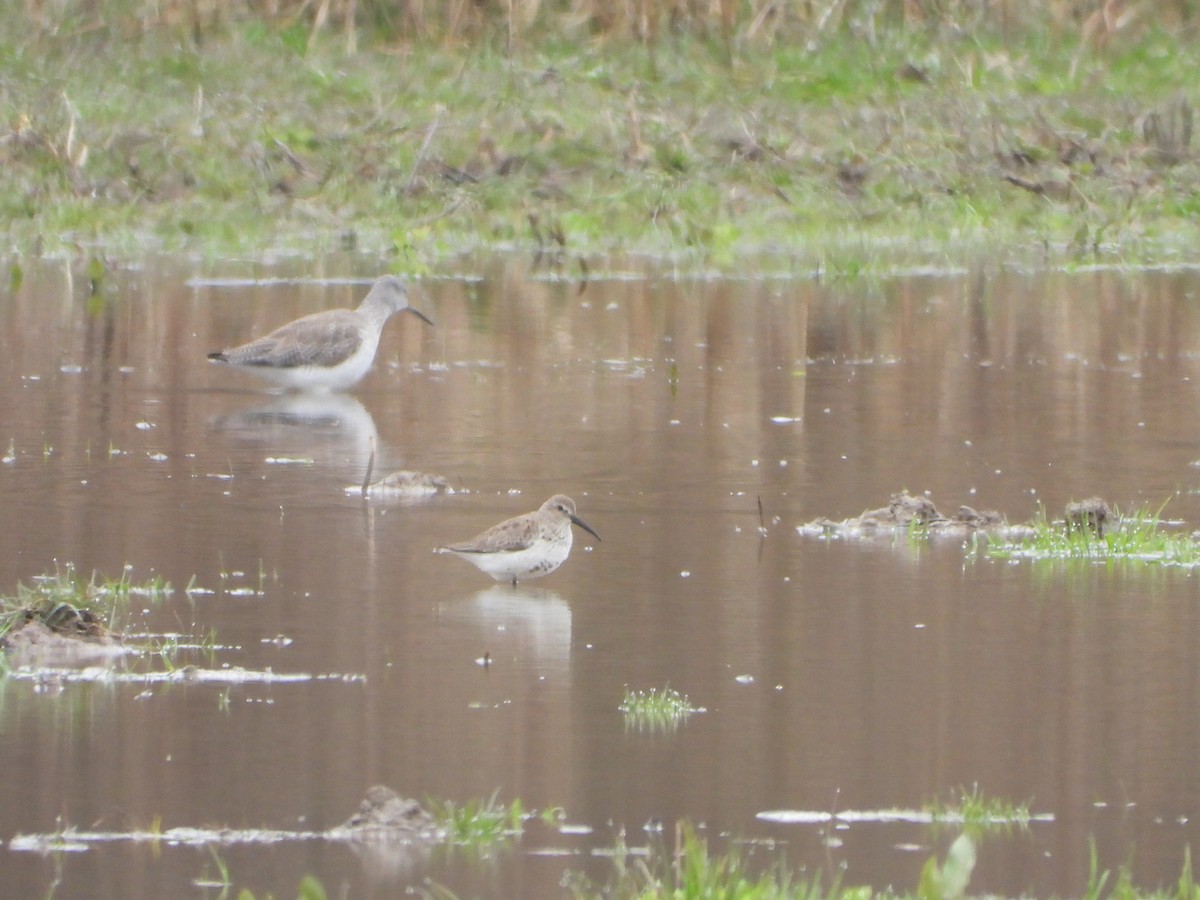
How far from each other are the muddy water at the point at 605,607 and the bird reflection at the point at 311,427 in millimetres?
42

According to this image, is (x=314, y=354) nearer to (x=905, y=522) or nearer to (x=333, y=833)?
(x=905, y=522)

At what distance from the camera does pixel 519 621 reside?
866 cm

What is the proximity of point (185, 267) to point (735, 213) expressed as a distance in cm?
542

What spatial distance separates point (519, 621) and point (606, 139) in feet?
58.8

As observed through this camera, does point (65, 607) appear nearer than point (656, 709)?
No

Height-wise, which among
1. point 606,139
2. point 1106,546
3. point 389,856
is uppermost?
point 606,139

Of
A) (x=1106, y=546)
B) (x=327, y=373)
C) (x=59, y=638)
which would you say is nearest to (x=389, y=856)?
(x=59, y=638)

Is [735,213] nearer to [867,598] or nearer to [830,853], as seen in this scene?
[867,598]

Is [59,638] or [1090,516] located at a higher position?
[1090,516]

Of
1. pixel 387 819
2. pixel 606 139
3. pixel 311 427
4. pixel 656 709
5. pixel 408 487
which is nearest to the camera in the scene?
pixel 387 819

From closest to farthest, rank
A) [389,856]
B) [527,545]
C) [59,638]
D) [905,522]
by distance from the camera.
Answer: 1. [389,856]
2. [59,638]
3. [527,545]
4. [905,522]

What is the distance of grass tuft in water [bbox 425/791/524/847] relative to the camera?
20.2 feet

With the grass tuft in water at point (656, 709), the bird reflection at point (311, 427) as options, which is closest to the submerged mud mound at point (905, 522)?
the bird reflection at point (311, 427)

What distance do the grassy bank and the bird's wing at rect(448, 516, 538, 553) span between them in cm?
1256
